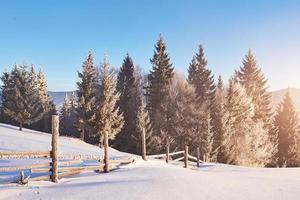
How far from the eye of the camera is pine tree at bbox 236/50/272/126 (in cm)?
5400

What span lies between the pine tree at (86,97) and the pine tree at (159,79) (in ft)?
34.9

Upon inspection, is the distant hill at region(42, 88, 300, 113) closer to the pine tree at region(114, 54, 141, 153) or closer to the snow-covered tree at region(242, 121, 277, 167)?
the pine tree at region(114, 54, 141, 153)

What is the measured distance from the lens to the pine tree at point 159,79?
171ft

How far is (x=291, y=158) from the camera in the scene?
53.8 meters

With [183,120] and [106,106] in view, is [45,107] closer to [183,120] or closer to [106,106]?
[106,106]

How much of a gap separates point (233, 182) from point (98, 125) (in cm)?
3102

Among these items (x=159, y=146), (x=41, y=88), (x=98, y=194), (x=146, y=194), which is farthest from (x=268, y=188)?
(x=41, y=88)

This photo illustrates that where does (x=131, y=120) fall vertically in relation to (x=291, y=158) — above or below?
above

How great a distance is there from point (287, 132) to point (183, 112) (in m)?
19.9

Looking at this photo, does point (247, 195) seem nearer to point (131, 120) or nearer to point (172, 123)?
point (172, 123)

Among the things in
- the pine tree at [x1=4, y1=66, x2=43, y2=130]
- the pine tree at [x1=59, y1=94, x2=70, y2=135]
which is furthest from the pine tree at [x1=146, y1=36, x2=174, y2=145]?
the pine tree at [x1=59, y1=94, x2=70, y2=135]

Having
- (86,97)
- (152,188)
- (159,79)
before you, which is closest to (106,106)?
(86,97)

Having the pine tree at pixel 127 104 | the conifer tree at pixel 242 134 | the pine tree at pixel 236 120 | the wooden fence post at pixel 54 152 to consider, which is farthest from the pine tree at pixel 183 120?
the wooden fence post at pixel 54 152

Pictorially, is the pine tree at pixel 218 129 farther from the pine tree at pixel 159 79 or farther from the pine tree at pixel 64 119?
the pine tree at pixel 64 119
